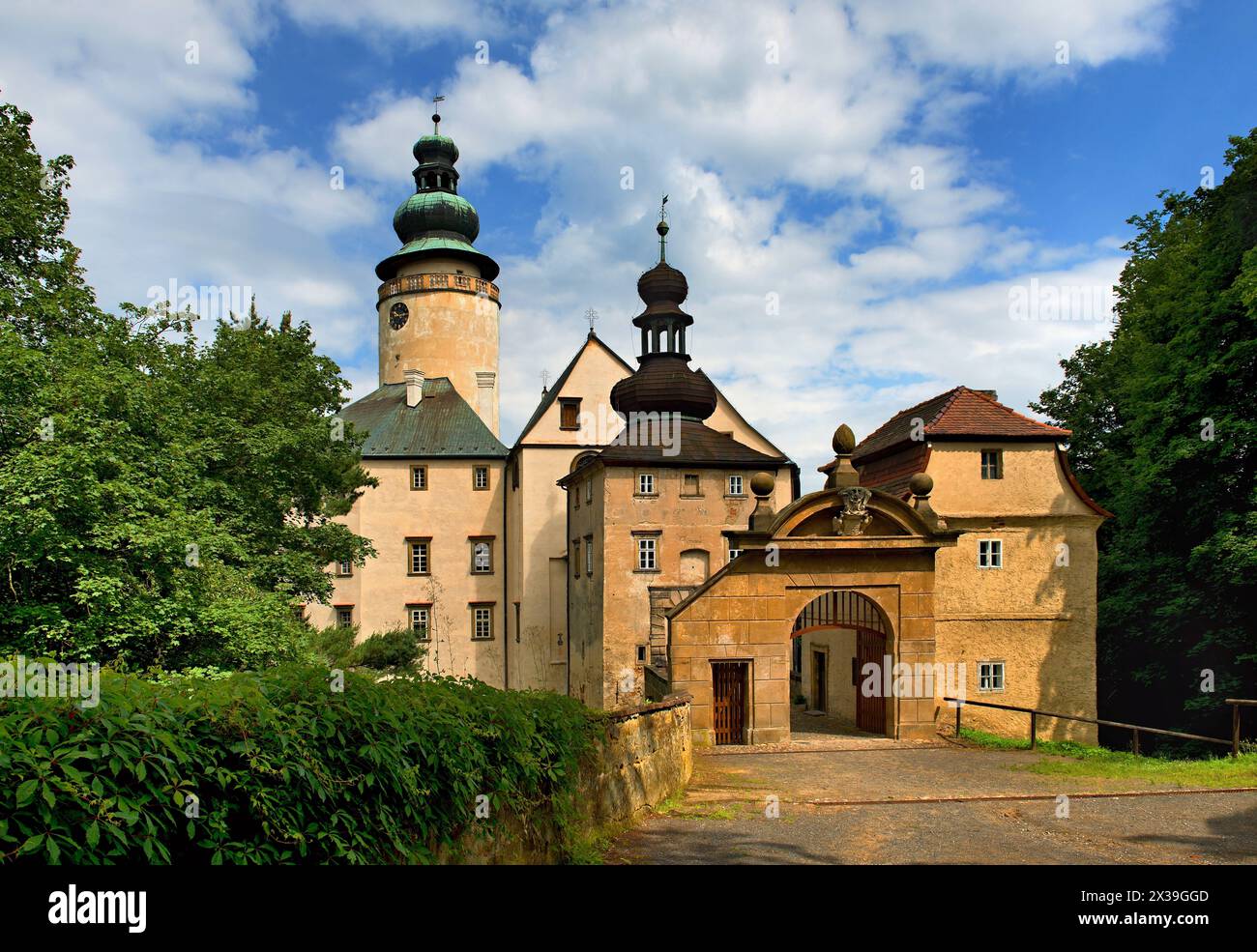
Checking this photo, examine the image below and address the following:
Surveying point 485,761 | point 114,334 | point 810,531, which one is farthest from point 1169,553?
point 114,334

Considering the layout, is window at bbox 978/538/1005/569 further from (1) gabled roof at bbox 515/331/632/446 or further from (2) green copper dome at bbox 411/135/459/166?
(2) green copper dome at bbox 411/135/459/166

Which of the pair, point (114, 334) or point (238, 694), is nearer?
point (238, 694)

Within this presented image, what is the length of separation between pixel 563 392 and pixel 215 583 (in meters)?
22.1

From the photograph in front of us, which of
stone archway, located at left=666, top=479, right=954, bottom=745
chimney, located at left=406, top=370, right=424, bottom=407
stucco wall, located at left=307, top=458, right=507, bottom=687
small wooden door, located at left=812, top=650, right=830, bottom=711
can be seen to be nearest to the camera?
stone archway, located at left=666, top=479, right=954, bottom=745

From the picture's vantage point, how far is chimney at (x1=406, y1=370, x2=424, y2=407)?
40.3 metres

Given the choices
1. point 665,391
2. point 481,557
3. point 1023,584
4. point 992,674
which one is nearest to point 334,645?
point 481,557

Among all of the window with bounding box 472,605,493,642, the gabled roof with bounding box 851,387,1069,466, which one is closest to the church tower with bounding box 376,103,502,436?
the window with bounding box 472,605,493,642

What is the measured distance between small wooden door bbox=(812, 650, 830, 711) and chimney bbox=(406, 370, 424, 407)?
879 inches

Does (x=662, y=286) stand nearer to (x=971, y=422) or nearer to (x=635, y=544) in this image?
(x=635, y=544)

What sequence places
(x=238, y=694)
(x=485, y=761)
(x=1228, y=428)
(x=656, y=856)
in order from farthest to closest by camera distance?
1. (x=1228, y=428)
2. (x=656, y=856)
3. (x=485, y=761)
4. (x=238, y=694)

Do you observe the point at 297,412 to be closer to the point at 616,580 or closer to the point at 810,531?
the point at 616,580

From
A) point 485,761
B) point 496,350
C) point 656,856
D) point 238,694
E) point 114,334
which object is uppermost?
point 496,350

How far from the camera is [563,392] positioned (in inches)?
1436

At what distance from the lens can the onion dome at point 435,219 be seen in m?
44.7
